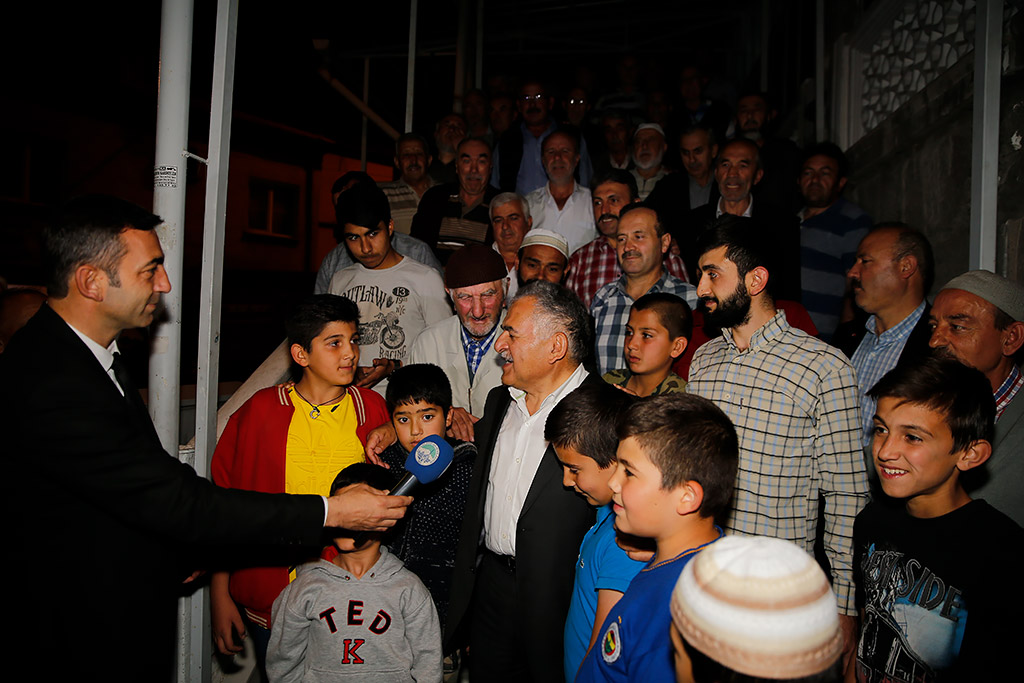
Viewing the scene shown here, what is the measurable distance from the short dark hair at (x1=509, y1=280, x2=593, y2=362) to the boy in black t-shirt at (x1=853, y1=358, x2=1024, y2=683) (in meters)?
1.20

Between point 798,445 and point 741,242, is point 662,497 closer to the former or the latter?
point 798,445

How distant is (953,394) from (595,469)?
1.17m

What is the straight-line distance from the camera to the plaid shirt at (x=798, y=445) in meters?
2.47

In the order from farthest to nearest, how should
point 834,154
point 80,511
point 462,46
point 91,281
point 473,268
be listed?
point 462,46, point 834,154, point 473,268, point 91,281, point 80,511

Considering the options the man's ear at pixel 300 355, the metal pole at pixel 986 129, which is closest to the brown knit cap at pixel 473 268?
the man's ear at pixel 300 355

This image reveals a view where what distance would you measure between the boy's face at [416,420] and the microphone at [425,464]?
630mm

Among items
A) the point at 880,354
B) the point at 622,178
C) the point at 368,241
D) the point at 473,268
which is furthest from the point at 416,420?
the point at 622,178

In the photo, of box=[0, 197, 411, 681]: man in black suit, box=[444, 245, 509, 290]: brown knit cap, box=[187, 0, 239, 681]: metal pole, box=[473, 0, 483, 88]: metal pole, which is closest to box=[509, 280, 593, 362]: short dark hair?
box=[444, 245, 509, 290]: brown knit cap

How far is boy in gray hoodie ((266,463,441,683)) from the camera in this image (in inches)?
102

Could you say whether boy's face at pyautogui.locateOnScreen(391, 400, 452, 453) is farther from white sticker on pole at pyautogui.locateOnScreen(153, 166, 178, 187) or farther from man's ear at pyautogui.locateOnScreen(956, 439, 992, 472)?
man's ear at pyautogui.locateOnScreen(956, 439, 992, 472)

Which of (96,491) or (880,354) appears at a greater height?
(880,354)

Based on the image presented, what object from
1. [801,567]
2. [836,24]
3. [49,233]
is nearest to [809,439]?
[801,567]

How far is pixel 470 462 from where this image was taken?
10.3 ft

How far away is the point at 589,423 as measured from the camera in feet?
7.47
